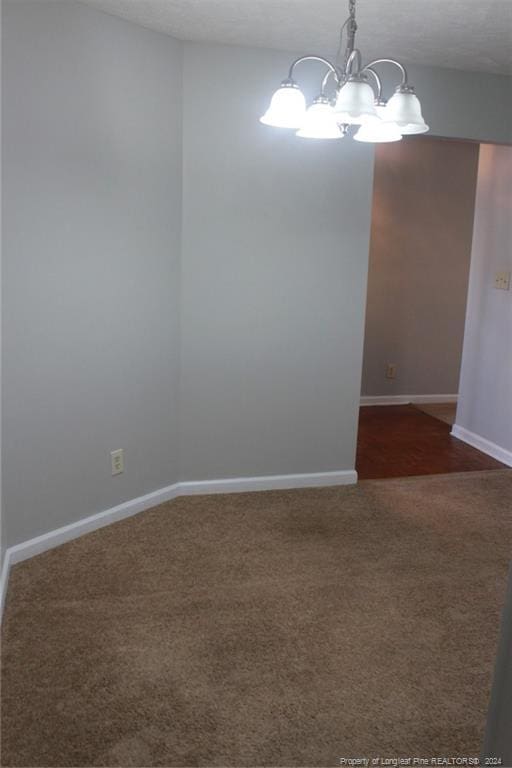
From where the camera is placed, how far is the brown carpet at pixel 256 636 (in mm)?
2080

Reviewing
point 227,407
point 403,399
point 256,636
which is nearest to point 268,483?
point 227,407

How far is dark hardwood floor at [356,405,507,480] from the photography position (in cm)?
443

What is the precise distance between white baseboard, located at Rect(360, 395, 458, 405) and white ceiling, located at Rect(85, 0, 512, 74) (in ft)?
9.69

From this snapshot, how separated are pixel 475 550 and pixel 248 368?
146 centimetres

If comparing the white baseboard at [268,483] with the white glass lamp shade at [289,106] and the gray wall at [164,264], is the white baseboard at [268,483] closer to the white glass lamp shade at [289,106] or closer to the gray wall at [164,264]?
the gray wall at [164,264]

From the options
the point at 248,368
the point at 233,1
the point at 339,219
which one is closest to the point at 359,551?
the point at 248,368

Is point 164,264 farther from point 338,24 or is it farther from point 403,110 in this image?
point 403,110

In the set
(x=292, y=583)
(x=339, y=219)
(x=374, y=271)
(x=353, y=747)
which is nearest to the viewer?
(x=353, y=747)

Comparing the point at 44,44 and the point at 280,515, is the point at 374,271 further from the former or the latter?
the point at 44,44

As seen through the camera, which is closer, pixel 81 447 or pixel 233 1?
pixel 233 1

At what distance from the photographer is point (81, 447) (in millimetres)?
3238

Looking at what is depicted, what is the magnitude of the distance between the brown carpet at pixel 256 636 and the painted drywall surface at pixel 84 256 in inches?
16.4

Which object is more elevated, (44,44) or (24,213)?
(44,44)

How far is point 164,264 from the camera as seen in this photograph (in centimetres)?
349
